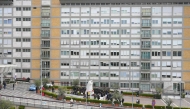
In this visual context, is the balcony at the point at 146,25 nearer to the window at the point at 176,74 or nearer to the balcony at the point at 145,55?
the balcony at the point at 145,55

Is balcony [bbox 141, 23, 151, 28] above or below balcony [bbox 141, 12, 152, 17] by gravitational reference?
below

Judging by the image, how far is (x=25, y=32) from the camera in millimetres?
71625

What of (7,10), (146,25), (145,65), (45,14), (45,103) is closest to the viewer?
(45,103)

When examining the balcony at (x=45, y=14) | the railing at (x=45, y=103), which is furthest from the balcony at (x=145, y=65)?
the railing at (x=45, y=103)

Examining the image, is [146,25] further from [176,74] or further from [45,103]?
[45,103]

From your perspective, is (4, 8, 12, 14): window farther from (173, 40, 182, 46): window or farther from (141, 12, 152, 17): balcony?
(173, 40, 182, 46): window

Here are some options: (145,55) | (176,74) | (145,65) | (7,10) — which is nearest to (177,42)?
(176,74)

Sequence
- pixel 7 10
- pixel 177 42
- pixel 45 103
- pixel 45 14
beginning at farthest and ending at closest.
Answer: pixel 7 10, pixel 45 14, pixel 177 42, pixel 45 103

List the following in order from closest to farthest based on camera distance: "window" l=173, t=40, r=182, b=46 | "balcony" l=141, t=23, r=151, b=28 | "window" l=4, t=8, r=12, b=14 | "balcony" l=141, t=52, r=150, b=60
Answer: "window" l=173, t=40, r=182, b=46
"balcony" l=141, t=23, r=151, b=28
"balcony" l=141, t=52, r=150, b=60
"window" l=4, t=8, r=12, b=14

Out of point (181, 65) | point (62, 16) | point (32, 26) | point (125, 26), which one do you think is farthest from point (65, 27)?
point (181, 65)

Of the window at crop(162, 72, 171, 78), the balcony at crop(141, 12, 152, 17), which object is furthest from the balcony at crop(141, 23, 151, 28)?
the window at crop(162, 72, 171, 78)

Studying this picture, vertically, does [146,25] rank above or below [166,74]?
above

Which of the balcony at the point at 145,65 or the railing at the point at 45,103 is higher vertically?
the balcony at the point at 145,65

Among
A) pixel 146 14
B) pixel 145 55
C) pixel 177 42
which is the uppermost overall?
pixel 146 14
